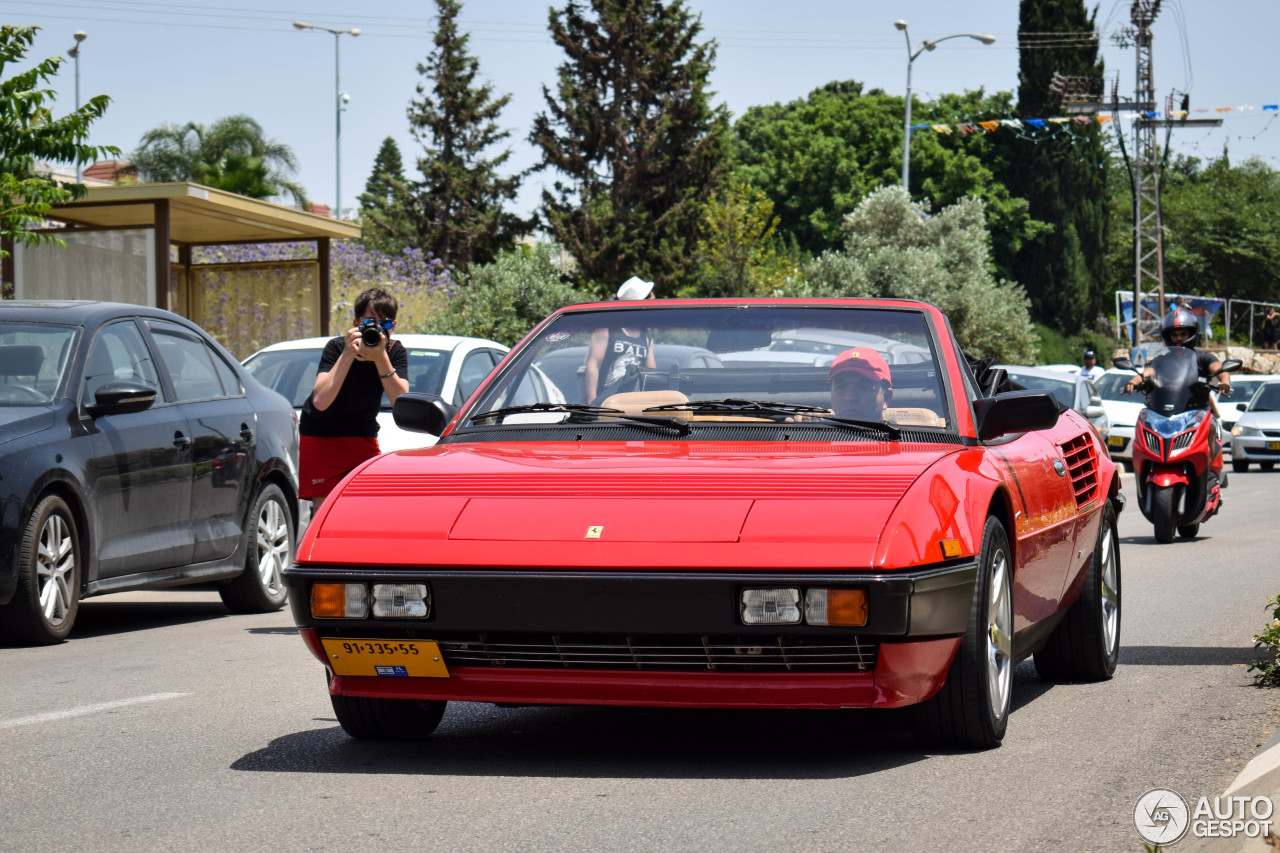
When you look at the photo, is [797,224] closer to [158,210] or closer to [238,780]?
[158,210]

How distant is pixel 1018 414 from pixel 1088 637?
158 cm

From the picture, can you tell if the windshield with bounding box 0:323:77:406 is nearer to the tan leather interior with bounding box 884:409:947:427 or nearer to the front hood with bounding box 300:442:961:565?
the front hood with bounding box 300:442:961:565

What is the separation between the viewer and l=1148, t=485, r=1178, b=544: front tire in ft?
48.5

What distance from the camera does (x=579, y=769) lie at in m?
5.12

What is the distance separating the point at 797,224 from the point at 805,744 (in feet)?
238

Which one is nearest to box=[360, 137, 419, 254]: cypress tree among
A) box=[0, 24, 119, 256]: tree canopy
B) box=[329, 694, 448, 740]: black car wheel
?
box=[0, 24, 119, 256]: tree canopy

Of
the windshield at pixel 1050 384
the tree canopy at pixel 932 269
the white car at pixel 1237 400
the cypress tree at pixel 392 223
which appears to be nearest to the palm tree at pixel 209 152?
the cypress tree at pixel 392 223

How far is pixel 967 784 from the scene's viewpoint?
4.86m

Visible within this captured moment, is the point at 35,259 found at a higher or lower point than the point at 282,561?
higher

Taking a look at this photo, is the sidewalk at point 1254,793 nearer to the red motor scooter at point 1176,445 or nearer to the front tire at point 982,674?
the front tire at point 982,674

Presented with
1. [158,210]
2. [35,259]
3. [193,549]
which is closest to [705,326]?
[193,549]

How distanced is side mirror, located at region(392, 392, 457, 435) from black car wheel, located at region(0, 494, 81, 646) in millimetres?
2829

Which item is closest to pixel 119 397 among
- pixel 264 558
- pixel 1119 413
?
pixel 264 558

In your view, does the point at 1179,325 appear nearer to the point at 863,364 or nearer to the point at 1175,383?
the point at 1175,383
